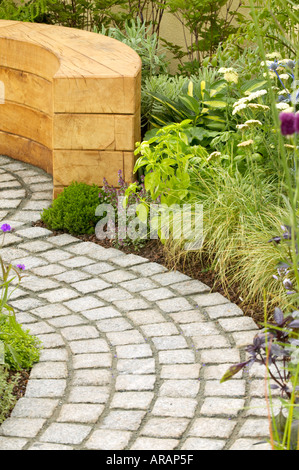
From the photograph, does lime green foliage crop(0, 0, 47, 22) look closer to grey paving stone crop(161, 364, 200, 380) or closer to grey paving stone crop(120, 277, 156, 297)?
grey paving stone crop(120, 277, 156, 297)

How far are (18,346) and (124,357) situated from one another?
0.51m

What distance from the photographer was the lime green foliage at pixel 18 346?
3.30 m

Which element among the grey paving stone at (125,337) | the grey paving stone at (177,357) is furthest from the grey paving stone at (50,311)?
the grey paving stone at (177,357)

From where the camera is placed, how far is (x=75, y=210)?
191 inches

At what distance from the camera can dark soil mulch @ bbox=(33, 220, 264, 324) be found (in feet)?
12.9

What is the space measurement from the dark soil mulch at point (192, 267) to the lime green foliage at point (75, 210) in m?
0.06

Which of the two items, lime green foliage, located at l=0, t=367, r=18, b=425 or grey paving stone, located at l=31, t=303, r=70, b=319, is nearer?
lime green foliage, located at l=0, t=367, r=18, b=425

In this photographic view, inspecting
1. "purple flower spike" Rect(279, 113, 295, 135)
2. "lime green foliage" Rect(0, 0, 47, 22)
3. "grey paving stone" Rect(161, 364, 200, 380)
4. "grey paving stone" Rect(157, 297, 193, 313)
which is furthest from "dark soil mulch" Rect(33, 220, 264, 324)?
"lime green foliage" Rect(0, 0, 47, 22)

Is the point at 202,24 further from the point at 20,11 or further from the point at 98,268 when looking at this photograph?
the point at 98,268

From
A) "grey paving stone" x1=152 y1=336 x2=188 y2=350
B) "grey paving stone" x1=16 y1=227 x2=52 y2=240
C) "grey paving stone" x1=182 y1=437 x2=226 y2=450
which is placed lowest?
"grey paving stone" x1=182 y1=437 x2=226 y2=450

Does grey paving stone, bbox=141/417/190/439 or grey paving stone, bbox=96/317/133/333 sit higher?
grey paving stone, bbox=96/317/133/333

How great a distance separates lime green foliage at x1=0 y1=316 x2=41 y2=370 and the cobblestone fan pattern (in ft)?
0.19
